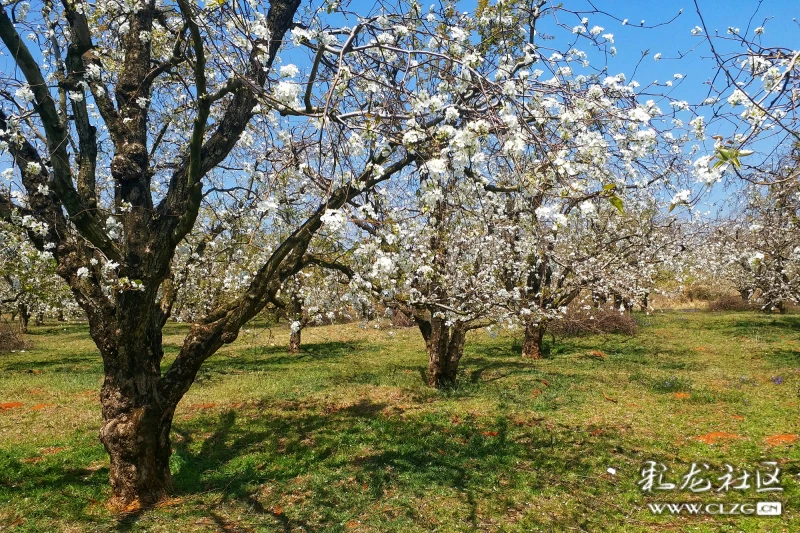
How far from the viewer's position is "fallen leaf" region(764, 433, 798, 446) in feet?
24.5

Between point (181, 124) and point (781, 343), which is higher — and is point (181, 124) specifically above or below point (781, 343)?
above

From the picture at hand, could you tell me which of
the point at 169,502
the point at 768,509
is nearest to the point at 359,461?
the point at 169,502

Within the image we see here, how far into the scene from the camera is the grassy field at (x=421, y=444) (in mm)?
5480

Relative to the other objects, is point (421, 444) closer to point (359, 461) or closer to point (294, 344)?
point (359, 461)

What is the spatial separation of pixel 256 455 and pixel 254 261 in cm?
807

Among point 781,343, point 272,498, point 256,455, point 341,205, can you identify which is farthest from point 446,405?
point 781,343

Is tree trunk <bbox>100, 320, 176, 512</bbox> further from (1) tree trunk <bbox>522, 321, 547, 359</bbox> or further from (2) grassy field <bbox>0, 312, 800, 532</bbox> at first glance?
(1) tree trunk <bbox>522, 321, 547, 359</bbox>

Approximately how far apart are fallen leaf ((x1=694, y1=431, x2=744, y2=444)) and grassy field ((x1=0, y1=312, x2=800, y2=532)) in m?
0.03

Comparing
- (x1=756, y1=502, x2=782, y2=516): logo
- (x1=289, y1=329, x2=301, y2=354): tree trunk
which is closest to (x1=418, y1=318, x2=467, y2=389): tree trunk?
(x1=756, y1=502, x2=782, y2=516): logo

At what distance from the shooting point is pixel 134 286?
478cm

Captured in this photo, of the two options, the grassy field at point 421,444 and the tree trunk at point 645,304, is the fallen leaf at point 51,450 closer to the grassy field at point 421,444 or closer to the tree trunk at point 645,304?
the grassy field at point 421,444

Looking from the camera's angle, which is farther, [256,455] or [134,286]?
[256,455]

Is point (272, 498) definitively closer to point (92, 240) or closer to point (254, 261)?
point (92, 240)

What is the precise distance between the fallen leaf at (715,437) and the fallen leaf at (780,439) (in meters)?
0.38
